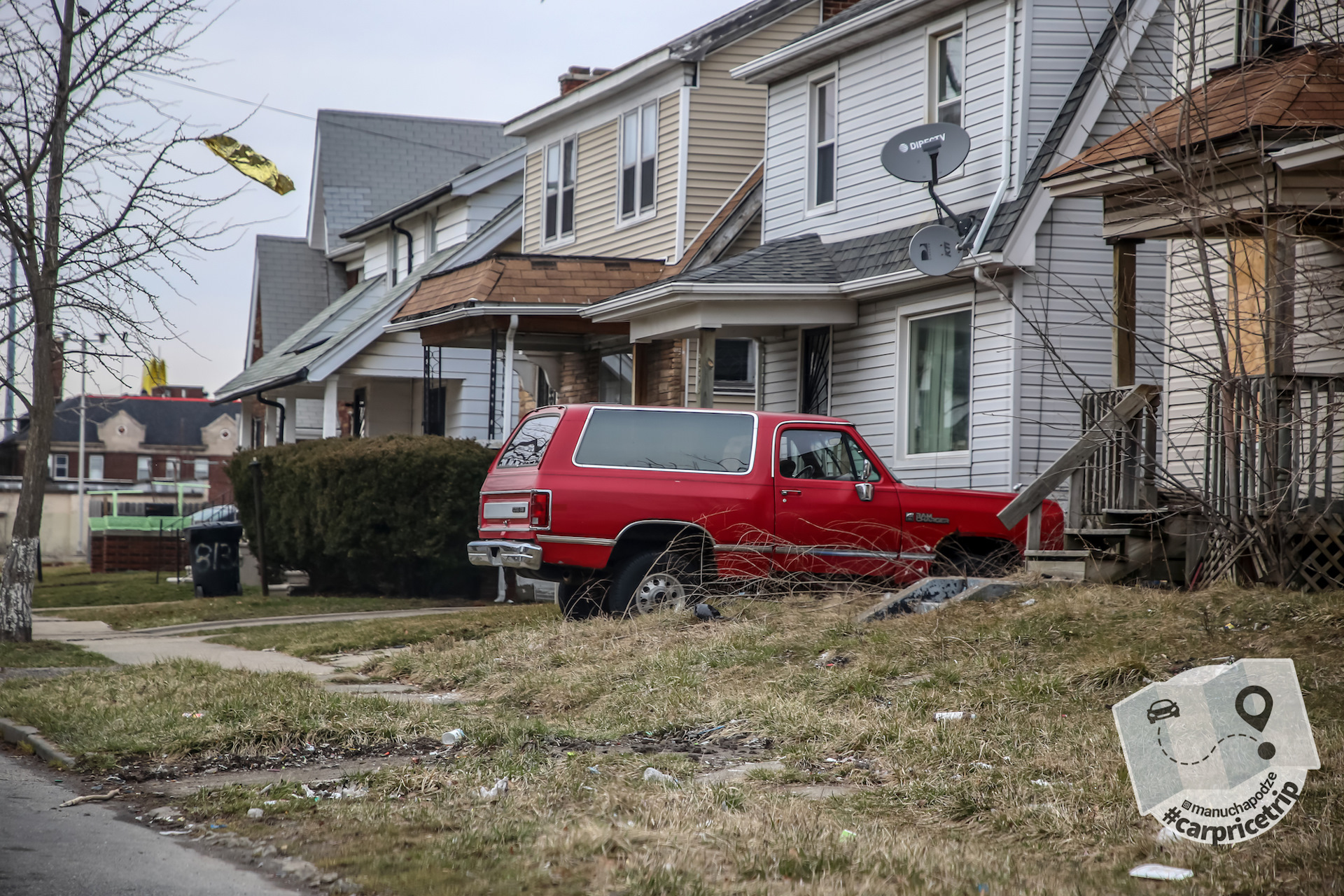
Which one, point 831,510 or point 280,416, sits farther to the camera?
point 280,416

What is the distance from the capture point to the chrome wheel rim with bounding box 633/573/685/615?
38.7 ft

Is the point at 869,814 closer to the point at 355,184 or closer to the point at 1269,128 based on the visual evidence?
the point at 1269,128

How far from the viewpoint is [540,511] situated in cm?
1173

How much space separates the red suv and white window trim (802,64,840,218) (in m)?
5.69

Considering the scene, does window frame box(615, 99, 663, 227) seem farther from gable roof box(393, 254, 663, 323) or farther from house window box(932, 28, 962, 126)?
house window box(932, 28, 962, 126)

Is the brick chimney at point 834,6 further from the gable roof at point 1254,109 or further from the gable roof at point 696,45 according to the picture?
the gable roof at point 1254,109

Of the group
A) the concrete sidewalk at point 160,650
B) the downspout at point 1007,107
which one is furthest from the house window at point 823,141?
the concrete sidewalk at point 160,650

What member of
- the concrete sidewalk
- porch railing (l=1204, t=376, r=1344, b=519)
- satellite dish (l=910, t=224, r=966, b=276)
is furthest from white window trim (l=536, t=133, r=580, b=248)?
porch railing (l=1204, t=376, r=1344, b=519)

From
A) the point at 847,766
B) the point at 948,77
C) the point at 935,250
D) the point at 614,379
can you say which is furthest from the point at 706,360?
the point at 847,766

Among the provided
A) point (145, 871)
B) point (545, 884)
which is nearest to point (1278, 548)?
point (545, 884)

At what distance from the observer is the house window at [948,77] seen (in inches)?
617

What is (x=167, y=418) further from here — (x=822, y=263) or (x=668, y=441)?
(x=668, y=441)

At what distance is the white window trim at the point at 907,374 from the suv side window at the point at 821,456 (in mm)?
2912

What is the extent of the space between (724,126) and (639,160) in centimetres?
151
